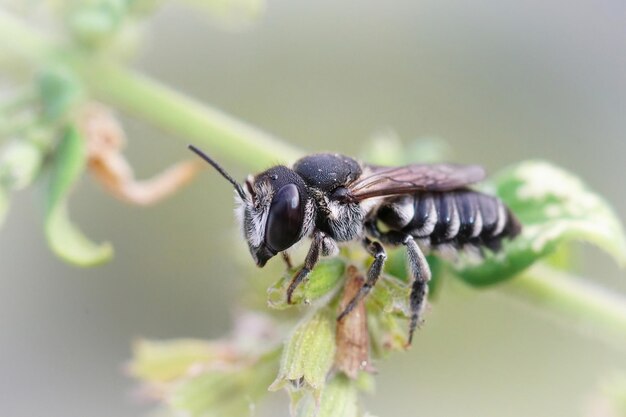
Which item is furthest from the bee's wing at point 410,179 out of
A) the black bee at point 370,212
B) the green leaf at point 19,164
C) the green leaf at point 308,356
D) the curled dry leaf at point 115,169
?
the green leaf at point 19,164

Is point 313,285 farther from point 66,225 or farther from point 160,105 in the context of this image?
point 160,105

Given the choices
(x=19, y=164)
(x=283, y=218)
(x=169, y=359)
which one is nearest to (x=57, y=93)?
(x=19, y=164)

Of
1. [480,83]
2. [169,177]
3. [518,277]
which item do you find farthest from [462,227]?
[480,83]

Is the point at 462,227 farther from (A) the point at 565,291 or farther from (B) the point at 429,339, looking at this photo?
(B) the point at 429,339

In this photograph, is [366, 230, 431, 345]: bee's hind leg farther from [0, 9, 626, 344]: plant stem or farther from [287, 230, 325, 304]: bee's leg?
[0, 9, 626, 344]: plant stem

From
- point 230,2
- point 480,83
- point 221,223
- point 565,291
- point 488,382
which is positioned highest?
point 480,83

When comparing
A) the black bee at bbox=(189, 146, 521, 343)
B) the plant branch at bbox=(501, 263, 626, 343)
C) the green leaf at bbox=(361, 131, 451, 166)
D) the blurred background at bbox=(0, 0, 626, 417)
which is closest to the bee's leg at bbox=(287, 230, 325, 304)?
the black bee at bbox=(189, 146, 521, 343)

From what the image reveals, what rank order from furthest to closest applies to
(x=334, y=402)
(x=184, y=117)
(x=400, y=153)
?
(x=400, y=153) → (x=184, y=117) → (x=334, y=402)
